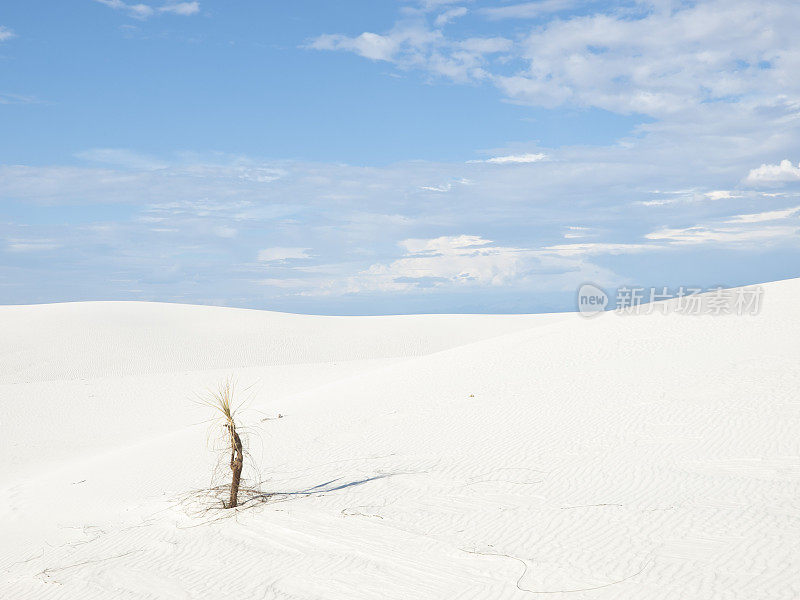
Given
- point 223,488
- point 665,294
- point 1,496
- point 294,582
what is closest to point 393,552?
point 294,582

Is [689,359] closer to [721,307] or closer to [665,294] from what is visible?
[721,307]

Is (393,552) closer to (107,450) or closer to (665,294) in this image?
(107,450)

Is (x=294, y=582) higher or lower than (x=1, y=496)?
higher

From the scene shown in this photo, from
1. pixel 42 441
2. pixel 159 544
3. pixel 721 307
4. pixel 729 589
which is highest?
pixel 721 307

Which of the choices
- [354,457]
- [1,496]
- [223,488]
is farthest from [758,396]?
[1,496]

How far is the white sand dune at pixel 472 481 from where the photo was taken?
5781 mm

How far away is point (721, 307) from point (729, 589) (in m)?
16.2

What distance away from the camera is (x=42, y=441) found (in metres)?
17.1

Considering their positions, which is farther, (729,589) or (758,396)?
(758,396)

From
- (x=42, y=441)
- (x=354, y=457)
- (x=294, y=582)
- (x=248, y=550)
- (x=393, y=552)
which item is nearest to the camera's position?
(x=294, y=582)

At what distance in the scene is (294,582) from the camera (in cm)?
583

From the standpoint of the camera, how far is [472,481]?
8523 millimetres

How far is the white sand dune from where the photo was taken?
5.78 meters

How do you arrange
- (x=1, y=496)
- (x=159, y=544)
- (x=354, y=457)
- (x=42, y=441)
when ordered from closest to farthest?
(x=159, y=544) < (x=354, y=457) < (x=1, y=496) < (x=42, y=441)
